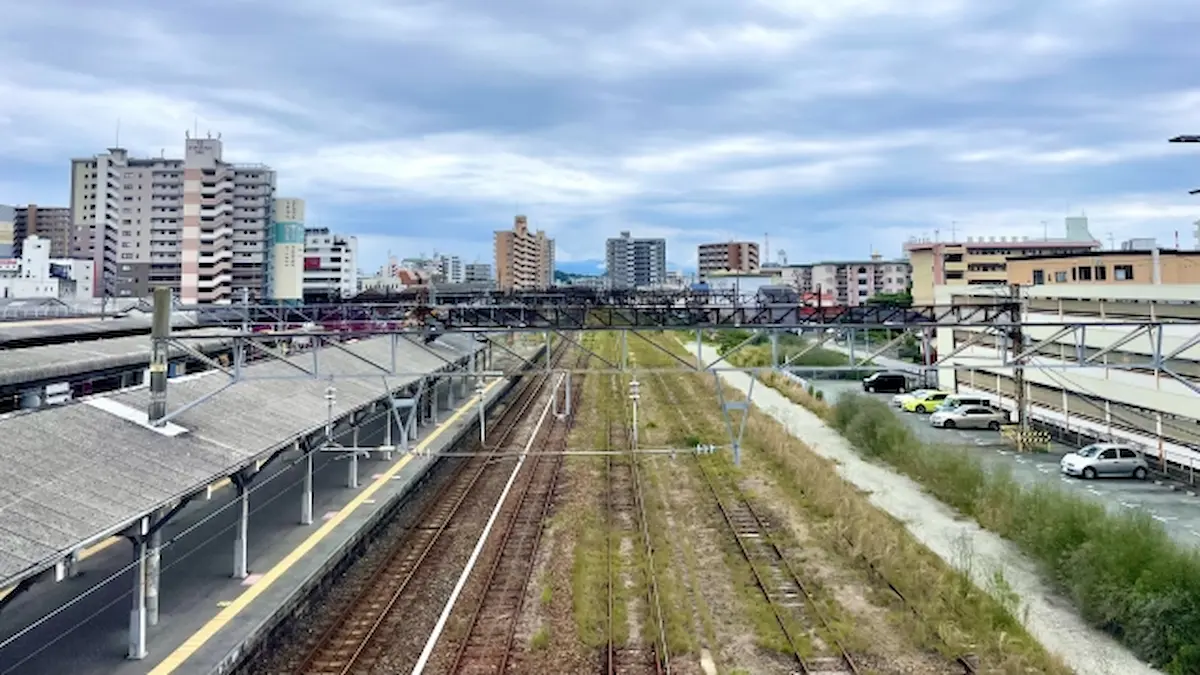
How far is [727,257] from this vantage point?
397 feet

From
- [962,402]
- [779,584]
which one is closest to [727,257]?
[962,402]

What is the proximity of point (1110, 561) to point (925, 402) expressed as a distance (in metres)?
19.5

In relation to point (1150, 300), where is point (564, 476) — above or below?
below

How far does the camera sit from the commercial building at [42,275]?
54.2m

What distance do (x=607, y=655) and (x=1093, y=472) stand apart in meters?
15.0

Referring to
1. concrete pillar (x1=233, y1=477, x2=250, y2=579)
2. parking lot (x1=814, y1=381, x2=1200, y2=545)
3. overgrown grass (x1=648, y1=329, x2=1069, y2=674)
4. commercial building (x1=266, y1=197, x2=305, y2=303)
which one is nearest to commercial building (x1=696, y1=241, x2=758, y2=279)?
commercial building (x1=266, y1=197, x2=305, y2=303)

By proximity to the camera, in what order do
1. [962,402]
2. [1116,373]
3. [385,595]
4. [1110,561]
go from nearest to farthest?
[1110,561] → [385,595] → [1116,373] → [962,402]

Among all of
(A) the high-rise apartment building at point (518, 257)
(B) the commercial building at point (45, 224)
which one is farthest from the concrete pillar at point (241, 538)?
(B) the commercial building at point (45, 224)

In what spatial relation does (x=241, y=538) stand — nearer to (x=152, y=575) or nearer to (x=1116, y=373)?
(x=152, y=575)

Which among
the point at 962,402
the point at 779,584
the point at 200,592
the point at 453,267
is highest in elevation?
the point at 453,267

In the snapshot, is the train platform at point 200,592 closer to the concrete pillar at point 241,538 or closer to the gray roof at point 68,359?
the concrete pillar at point 241,538

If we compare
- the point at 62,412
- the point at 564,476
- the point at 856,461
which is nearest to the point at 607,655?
the point at 62,412

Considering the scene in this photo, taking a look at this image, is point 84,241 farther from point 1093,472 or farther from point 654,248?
point 654,248

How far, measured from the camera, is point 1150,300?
67.8ft
